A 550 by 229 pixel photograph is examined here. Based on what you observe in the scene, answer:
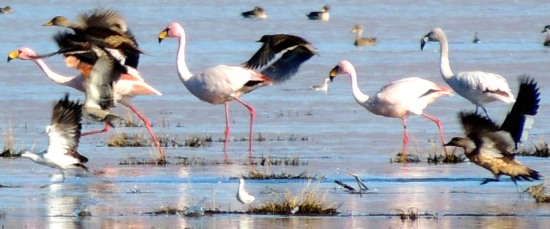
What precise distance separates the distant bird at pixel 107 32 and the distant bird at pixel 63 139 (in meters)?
2.53

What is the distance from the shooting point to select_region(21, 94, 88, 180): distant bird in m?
13.2

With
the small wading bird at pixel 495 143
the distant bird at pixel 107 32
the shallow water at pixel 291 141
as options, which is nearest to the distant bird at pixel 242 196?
the shallow water at pixel 291 141

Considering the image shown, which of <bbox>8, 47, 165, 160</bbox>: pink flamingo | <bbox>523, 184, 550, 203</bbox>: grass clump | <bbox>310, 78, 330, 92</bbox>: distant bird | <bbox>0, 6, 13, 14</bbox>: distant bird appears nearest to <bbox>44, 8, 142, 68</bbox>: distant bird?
<bbox>8, 47, 165, 160</bbox>: pink flamingo

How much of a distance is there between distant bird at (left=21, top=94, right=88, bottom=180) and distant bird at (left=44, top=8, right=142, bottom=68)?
2526 millimetres

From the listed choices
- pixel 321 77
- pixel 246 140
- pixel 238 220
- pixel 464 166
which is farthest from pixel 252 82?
pixel 321 77

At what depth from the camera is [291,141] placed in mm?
17344

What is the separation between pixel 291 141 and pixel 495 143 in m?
5.46

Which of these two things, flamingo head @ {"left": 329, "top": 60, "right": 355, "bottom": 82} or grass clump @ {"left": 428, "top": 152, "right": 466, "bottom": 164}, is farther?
flamingo head @ {"left": 329, "top": 60, "right": 355, "bottom": 82}

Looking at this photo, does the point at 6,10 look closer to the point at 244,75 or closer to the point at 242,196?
the point at 244,75

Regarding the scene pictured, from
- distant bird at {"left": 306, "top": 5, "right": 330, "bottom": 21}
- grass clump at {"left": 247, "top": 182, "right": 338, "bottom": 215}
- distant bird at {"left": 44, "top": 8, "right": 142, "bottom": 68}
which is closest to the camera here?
grass clump at {"left": 247, "top": 182, "right": 338, "bottom": 215}

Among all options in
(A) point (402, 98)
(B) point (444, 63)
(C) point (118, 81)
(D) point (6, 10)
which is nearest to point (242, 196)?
(A) point (402, 98)

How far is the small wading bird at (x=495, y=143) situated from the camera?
12.0 metres

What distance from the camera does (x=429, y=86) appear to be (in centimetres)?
1692

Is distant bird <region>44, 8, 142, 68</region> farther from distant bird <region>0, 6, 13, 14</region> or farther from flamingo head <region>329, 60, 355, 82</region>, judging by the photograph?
distant bird <region>0, 6, 13, 14</region>
